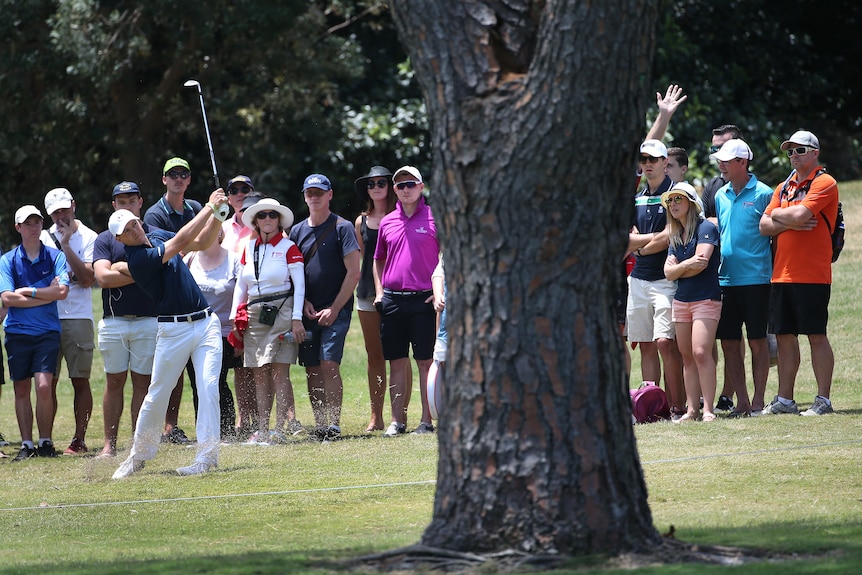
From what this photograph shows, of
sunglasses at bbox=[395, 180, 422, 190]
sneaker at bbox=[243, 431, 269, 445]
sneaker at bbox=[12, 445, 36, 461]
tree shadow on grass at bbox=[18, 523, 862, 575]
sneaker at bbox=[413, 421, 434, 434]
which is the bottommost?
sneaker at bbox=[12, 445, 36, 461]

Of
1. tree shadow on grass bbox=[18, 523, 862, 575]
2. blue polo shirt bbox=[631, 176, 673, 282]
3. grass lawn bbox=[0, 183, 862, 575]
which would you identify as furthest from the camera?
blue polo shirt bbox=[631, 176, 673, 282]

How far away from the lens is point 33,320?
1154cm

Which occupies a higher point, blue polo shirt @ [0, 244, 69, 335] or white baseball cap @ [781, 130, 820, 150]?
white baseball cap @ [781, 130, 820, 150]

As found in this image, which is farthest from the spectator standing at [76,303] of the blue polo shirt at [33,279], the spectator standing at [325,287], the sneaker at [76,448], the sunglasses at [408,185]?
the sunglasses at [408,185]

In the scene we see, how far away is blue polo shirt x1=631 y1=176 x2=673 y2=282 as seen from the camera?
1107 cm

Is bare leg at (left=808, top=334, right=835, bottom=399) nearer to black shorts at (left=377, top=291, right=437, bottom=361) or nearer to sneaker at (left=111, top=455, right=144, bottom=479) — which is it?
black shorts at (left=377, top=291, right=437, bottom=361)

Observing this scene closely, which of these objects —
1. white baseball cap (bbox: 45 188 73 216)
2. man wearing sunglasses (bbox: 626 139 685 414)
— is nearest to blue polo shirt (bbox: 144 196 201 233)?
white baseball cap (bbox: 45 188 73 216)

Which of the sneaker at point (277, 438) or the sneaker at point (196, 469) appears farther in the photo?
the sneaker at point (277, 438)

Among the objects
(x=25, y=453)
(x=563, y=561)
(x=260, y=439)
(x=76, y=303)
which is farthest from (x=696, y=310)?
(x=25, y=453)

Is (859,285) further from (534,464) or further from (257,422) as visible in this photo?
(534,464)

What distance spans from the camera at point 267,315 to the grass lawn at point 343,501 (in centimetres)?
108

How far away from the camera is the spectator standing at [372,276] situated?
11.9 meters

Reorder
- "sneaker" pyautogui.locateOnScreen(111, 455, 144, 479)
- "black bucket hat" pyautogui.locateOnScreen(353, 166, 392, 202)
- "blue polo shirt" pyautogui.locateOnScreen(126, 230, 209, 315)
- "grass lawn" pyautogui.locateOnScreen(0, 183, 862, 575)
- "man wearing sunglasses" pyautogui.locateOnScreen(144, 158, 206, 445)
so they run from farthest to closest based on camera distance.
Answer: "black bucket hat" pyautogui.locateOnScreen(353, 166, 392, 202) < "man wearing sunglasses" pyautogui.locateOnScreen(144, 158, 206, 445) < "sneaker" pyautogui.locateOnScreen(111, 455, 144, 479) < "blue polo shirt" pyautogui.locateOnScreen(126, 230, 209, 315) < "grass lawn" pyautogui.locateOnScreen(0, 183, 862, 575)

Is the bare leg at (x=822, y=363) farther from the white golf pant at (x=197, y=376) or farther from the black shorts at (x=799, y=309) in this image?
the white golf pant at (x=197, y=376)
